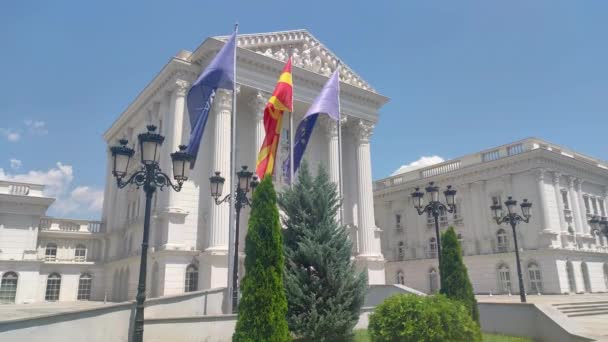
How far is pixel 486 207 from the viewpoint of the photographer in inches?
1532

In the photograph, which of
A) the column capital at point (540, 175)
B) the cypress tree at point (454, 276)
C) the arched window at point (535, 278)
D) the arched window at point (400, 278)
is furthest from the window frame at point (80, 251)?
the column capital at point (540, 175)

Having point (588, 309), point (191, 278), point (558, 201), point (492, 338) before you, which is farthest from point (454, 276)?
point (558, 201)

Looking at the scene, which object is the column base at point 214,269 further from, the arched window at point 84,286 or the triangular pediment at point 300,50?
the arched window at point 84,286

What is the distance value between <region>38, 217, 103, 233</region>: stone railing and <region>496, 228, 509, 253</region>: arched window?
35.0 metres

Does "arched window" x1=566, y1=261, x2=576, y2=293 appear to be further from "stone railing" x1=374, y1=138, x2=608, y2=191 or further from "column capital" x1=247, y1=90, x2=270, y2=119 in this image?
"column capital" x1=247, y1=90, x2=270, y2=119

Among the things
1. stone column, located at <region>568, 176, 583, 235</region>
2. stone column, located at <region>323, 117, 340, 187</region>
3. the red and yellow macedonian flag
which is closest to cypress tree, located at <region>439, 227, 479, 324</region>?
the red and yellow macedonian flag

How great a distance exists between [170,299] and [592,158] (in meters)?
44.6

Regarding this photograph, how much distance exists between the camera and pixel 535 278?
3469cm

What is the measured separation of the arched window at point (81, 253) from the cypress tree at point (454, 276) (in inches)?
1297

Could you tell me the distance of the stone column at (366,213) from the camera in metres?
30.7

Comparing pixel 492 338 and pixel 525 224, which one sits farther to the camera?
pixel 525 224

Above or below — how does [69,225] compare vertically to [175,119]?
below

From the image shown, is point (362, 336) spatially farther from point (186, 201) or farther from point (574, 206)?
point (574, 206)

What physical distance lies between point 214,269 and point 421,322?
15116mm
